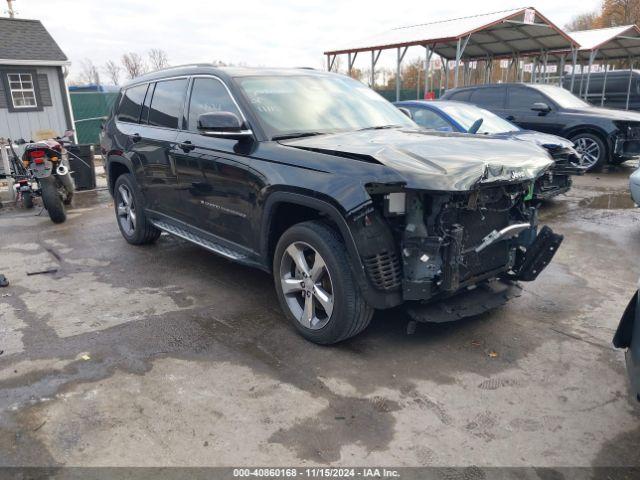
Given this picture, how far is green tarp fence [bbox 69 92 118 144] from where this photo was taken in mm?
19703

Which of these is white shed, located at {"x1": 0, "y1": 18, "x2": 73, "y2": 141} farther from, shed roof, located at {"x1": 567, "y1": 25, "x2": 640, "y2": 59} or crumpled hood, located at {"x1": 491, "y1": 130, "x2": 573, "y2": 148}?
shed roof, located at {"x1": 567, "y1": 25, "x2": 640, "y2": 59}

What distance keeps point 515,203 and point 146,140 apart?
3.62m

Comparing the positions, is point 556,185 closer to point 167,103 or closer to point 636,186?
point 636,186

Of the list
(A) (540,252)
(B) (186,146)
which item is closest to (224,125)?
(B) (186,146)

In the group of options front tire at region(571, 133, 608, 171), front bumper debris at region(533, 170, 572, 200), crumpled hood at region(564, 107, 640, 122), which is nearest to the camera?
front bumper debris at region(533, 170, 572, 200)

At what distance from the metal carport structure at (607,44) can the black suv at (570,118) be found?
8887 mm

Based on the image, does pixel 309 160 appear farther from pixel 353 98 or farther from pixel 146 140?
pixel 146 140

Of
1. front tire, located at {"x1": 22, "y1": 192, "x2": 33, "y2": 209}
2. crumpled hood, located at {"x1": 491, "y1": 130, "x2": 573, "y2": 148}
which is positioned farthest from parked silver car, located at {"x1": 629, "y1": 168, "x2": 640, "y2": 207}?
front tire, located at {"x1": 22, "y1": 192, "x2": 33, "y2": 209}

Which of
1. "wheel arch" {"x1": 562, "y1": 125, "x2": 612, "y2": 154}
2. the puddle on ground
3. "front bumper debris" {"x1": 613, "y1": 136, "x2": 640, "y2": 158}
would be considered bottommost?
the puddle on ground

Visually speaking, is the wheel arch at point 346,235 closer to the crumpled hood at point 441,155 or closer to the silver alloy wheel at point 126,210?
the crumpled hood at point 441,155

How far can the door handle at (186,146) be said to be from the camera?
4.55m

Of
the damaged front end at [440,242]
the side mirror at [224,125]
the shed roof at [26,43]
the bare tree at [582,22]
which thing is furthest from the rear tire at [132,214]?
the bare tree at [582,22]

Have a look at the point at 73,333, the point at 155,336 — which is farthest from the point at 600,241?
the point at 73,333

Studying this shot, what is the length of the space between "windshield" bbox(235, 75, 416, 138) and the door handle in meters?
0.73
